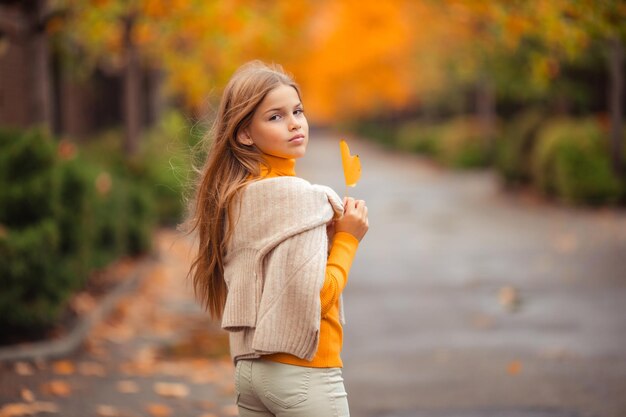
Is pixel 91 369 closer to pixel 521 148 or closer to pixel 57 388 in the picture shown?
pixel 57 388

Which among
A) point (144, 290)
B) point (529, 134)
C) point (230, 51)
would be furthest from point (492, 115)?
point (144, 290)

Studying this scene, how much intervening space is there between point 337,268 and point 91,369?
4720mm

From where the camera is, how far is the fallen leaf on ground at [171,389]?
6.49 meters

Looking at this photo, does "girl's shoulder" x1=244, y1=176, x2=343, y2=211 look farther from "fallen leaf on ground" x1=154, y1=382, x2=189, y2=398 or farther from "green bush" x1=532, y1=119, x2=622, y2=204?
"green bush" x1=532, y1=119, x2=622, y2=204

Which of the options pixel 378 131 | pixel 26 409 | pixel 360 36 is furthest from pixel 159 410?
pixel 378 131

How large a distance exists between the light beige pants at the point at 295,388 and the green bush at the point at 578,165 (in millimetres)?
16913

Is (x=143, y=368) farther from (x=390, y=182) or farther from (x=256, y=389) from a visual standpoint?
(x=390, y=182)

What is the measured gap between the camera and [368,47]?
46094 millimetres

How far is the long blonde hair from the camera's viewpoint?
296 centimetres

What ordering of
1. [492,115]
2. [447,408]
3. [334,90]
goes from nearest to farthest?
1. [447,408]
2. [492,115]
3. [334,90]

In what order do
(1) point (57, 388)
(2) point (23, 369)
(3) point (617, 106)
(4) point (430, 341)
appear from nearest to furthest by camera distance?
1. (1) point (57, 388)
2. (2) point (23, 369)
3. (4) point (430, 341)
4. (3) point (617, 106)

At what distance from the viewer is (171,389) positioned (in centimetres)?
661

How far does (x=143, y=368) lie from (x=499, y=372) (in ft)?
8.96

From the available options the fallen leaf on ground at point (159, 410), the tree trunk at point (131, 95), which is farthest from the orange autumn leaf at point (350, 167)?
the tree trunk at point (131, 95)
